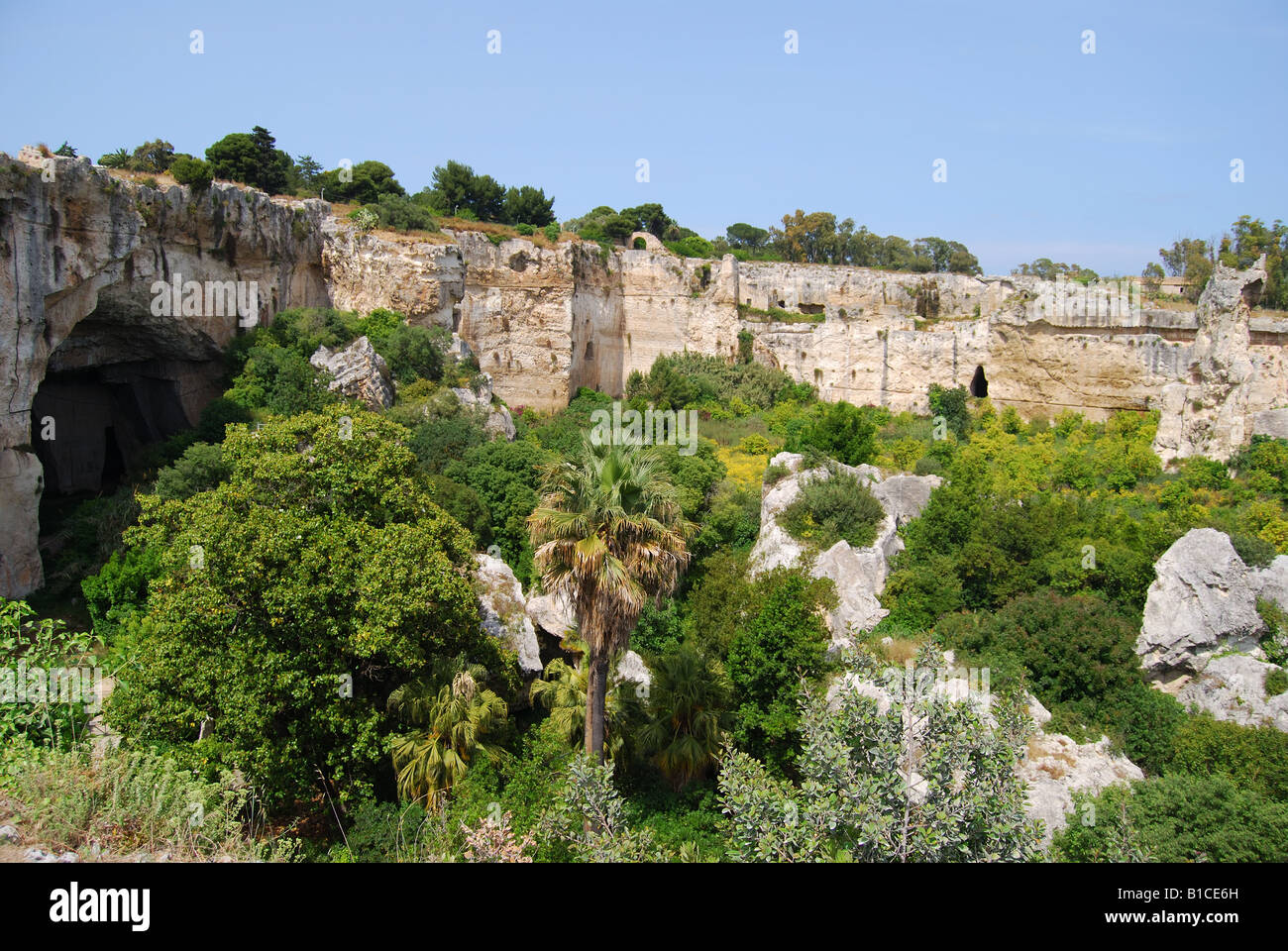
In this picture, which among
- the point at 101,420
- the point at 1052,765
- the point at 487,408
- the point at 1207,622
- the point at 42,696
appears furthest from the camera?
the point at 487,408

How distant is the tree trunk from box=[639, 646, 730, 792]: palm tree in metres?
1.60

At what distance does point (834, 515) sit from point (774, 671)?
6.29 metres

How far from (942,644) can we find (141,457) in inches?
724

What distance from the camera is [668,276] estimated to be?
1291 inches

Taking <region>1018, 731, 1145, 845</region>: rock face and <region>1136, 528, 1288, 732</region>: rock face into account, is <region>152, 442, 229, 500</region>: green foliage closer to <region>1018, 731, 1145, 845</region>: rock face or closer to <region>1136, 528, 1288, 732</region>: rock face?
<region>1018, 731, 1145, 845</region>: rock face

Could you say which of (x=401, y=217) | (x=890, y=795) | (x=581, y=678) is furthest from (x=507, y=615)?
(x=401, y=217)

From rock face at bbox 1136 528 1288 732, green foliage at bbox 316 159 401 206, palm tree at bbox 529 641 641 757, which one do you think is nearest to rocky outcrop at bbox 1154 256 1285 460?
rock face at bbox 1136 528 1288 732

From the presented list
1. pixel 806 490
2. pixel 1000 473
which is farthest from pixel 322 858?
pixel 1000 473

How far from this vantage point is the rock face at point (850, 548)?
16141 millimetres

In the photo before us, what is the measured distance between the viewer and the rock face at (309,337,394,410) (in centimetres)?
2162

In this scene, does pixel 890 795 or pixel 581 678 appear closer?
pixel 890 795

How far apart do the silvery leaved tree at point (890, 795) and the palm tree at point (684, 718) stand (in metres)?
3.83

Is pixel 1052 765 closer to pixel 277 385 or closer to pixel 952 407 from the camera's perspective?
pixel 952 407

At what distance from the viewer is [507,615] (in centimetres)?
1500
